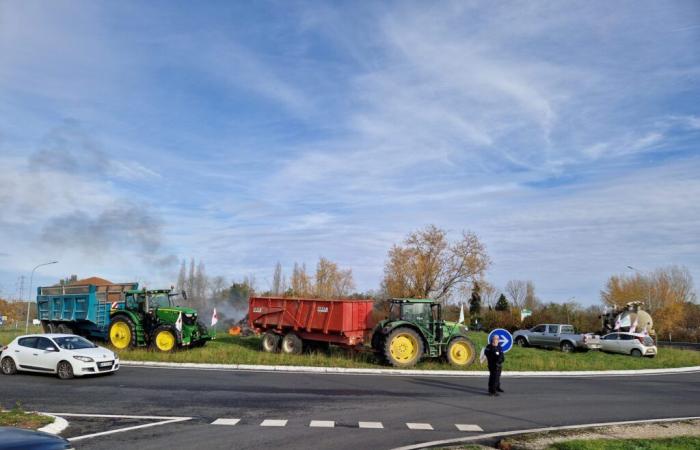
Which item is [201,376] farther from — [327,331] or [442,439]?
[442,439]

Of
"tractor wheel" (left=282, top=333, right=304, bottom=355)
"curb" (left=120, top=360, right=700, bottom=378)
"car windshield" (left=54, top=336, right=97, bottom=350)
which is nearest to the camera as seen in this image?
"car windshield" (left=54, top=336, right=97, bottom=350)

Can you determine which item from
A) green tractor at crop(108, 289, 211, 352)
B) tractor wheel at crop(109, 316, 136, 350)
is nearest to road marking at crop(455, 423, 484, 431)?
green tractor at crop(108, 289, 211, 352)

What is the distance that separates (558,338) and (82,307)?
23.4 m

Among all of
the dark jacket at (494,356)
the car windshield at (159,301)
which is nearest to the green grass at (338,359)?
the car windshield at (159,301)

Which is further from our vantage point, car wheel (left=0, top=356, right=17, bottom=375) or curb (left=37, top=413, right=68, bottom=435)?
car wheel (left=0, top=356, right=17, bottom=375)

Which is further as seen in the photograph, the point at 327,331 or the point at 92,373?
the point at 327,331

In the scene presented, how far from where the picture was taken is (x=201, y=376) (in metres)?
16.9

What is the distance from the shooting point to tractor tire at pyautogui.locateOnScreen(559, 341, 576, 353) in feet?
101

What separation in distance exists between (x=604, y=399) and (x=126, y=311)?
1722 cm

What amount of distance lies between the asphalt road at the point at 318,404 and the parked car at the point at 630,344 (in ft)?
39.9

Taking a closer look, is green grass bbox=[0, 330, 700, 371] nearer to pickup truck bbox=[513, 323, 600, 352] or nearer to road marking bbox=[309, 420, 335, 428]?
pickup truck bbox=[513, 323, 600, 352]

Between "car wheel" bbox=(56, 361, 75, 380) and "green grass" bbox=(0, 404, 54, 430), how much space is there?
240 inches

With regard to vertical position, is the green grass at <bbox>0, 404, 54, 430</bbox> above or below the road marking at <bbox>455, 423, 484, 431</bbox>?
above

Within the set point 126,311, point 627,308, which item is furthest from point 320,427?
point 627,308
